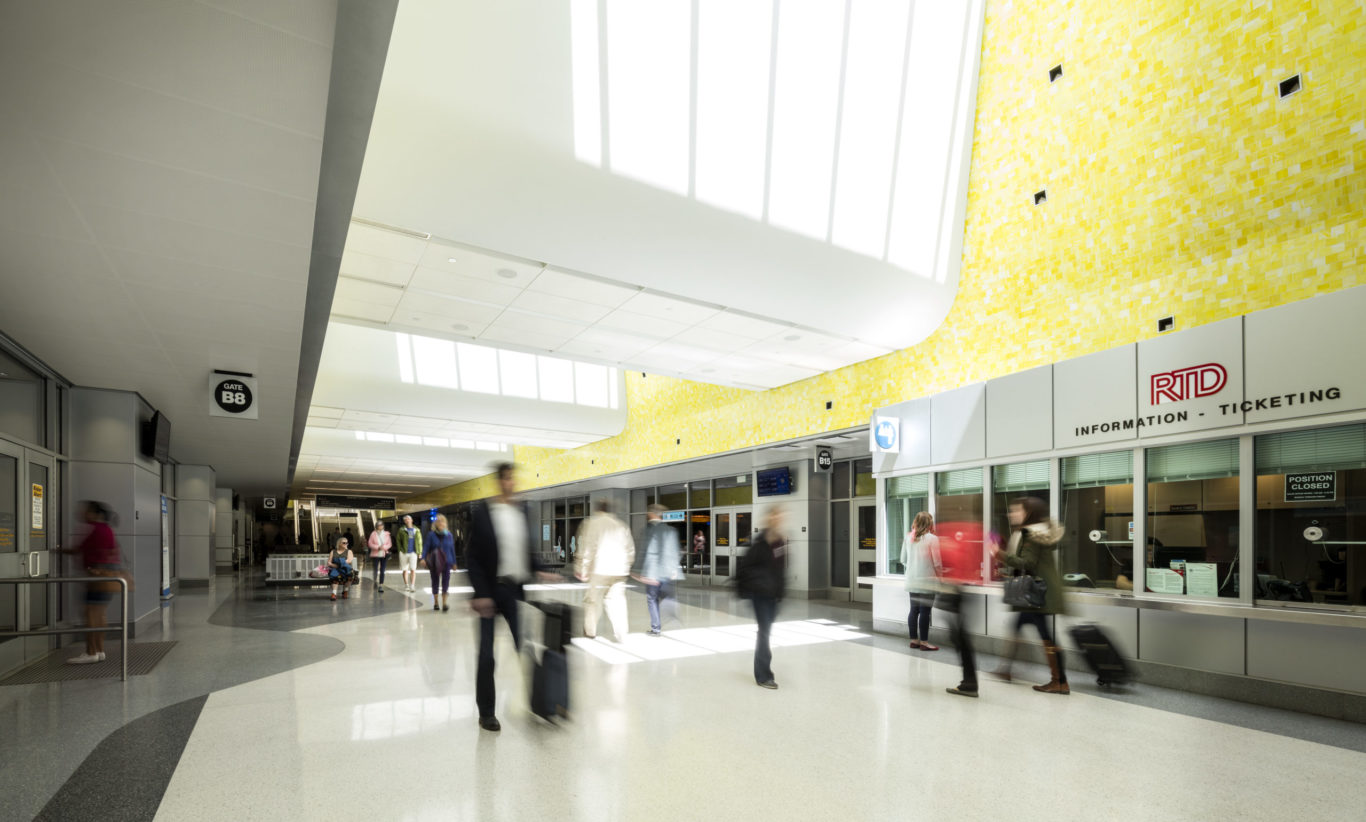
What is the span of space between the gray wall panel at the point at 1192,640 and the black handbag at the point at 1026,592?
136 cm

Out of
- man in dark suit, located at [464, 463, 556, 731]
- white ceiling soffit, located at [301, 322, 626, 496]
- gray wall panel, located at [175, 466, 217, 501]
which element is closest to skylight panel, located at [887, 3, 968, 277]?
man in dark suit, located at [464, 463, 556, 731]

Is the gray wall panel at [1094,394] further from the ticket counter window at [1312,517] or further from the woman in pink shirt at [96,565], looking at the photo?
the woman in pink shirt at [96,565]

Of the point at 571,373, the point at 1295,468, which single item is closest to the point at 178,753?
the point at 1295,468

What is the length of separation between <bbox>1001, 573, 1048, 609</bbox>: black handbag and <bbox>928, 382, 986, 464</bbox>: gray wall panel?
2520mm

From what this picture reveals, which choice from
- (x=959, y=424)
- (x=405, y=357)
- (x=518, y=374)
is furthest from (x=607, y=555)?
(x=518, y=374)

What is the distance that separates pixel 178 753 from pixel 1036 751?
526cm

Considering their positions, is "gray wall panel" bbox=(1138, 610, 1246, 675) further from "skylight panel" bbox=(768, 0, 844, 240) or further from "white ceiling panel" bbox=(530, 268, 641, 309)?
"white ceiling panel" bbox=(530, 268, 641, 309)

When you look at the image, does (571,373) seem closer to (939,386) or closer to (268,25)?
(939,386)

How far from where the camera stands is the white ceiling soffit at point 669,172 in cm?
584

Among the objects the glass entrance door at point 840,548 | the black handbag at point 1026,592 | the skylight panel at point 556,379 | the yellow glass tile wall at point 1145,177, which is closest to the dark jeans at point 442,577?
the skylight panel at point 556,379

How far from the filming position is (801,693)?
19.5 feet

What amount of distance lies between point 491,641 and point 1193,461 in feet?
20.3

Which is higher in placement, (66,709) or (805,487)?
(805,487)

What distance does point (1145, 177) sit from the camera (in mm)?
7121
